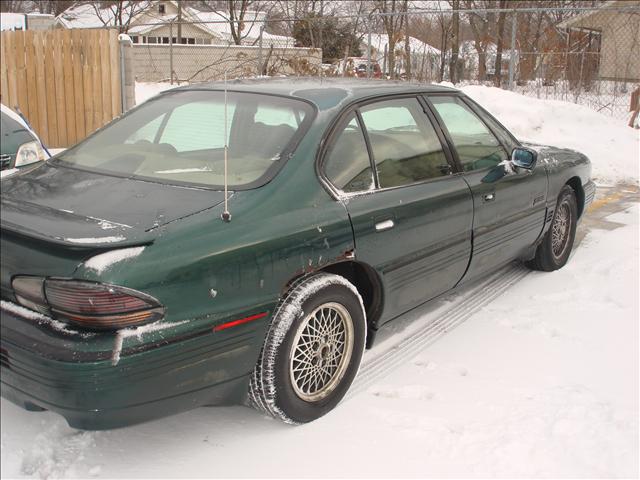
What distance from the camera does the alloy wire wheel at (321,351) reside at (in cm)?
293

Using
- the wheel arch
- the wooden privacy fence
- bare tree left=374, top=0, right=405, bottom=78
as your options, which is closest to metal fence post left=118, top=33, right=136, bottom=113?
the wooden privacy fence

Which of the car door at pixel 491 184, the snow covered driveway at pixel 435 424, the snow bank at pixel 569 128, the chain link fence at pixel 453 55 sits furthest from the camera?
the chain link fence at pixel 453 55

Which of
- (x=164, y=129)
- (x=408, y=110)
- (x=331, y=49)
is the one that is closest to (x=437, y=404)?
(x=408, y=110)

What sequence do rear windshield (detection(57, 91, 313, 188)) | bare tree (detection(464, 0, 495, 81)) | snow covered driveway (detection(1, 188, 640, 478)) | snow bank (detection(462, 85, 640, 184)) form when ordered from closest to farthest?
snow covered driveway (detection(1, 188, 640, 478)), rear windshield (detection(57, 91, 313, 188)), snow bank (detection(462, 85, 640, 184)), bare tree (detection(464, 0, 495, 81))

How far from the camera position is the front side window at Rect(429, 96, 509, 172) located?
4.08 meters

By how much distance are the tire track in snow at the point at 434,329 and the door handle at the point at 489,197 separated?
2.57ft

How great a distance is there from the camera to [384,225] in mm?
3289

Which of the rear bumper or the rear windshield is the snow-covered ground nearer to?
the rear bumper

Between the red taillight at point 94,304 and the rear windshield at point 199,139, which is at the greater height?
the rear windshield at point 199,139

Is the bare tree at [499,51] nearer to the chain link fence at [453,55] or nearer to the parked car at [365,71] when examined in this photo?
the chain link fence at [453,55]

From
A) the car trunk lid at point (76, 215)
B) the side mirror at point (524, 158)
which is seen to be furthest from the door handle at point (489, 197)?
the car trunk lid at point (76, 215)

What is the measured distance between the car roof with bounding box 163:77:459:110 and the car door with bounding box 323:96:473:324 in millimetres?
89

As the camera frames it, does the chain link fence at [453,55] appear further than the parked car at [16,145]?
Yes

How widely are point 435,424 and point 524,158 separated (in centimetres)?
199
